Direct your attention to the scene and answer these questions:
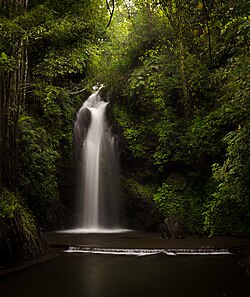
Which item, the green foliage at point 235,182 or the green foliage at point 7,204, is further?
the green foliage at point 7,204

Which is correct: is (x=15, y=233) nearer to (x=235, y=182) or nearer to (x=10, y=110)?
(x=10, y=110)

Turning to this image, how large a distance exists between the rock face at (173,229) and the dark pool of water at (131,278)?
2767 millimetres

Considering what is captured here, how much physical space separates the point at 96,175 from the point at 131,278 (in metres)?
8.81

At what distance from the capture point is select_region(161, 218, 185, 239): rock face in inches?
421

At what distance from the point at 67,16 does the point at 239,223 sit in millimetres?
8265

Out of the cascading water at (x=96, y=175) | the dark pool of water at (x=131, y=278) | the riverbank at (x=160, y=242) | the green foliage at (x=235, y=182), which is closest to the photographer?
the dark pool of water at (x=131, y=278)

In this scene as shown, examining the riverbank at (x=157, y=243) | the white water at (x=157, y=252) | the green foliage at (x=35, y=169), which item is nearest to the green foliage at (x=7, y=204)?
the green foliage at (x=35, y=169)

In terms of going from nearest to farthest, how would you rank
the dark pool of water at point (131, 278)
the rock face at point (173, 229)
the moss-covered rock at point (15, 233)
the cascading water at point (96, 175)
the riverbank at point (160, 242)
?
the dark pool of water at point (131, 278)
the moss-covered rock at point (15, 233)
the riverbank at point (160, 242)
the rock face at point (173, 229)
the cascading water at point (96, 175)

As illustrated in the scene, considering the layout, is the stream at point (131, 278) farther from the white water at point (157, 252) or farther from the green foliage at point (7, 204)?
the green foliage at point (7, 204)

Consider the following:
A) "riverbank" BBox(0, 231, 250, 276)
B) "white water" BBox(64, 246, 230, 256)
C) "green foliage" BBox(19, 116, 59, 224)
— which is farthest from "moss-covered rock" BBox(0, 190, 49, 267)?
"white water" BBox(64, 246, 230, 256)

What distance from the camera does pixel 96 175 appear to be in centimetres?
1484

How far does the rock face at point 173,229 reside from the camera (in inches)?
421

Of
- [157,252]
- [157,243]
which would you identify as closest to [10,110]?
[157,252]

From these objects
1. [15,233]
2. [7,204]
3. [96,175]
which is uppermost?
[96,175]
